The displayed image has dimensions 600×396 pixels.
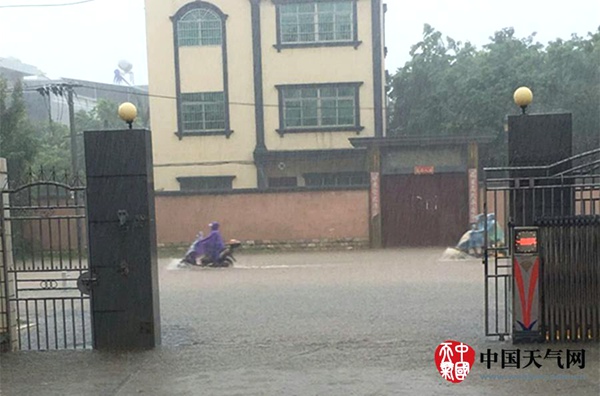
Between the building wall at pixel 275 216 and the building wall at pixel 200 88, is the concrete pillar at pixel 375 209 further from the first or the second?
the building wall at pixel 200 88

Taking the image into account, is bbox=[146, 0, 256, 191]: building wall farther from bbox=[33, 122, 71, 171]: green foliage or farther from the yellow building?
bbox=[33, 122, 71, 171]: green foliage

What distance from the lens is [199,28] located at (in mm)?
24047

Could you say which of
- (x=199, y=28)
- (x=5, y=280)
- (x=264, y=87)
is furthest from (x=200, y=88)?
(x=5, y=280)

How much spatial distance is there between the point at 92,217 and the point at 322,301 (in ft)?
14.7

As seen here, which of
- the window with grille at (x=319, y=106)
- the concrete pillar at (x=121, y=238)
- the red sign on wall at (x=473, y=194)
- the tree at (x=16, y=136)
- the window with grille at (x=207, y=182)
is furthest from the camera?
the window with grille at (x=207, y=182)

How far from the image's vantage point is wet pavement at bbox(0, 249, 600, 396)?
18.4ft

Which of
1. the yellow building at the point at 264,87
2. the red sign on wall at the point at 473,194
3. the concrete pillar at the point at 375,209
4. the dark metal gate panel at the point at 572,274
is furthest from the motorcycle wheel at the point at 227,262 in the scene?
the dark metal gate panel at the point at 572,274

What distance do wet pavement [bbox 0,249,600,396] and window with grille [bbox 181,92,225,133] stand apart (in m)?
12.8

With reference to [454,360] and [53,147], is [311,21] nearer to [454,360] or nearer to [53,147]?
[53,147]

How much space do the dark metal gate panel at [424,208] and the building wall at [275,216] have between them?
0.74 m

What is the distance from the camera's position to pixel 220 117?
79.6ft

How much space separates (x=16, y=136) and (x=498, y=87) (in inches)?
652

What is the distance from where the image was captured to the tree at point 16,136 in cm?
1922

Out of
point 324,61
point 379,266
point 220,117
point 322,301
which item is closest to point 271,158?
point 220,117
